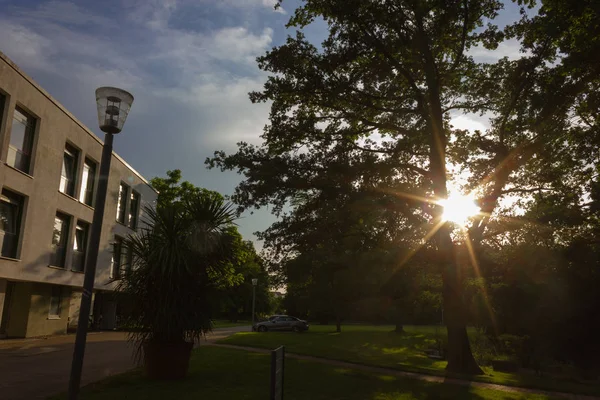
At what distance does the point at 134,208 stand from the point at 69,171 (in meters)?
9.94

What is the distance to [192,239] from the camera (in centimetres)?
1102

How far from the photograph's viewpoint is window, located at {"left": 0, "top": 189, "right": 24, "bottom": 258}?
1872 centimetres

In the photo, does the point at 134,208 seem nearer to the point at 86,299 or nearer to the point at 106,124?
the point at 106,124

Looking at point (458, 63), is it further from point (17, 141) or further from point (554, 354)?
point (17, 141)

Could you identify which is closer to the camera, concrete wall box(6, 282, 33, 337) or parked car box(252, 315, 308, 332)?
concrete wall box(6, 282, 33, 337)

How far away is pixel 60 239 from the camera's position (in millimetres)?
23359

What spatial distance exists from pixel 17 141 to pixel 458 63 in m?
17.4

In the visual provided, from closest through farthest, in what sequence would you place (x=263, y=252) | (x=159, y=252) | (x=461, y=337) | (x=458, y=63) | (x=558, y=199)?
(x=159, y=252) < (x=461, y=337) < (x=458, y=63) < (x=558, y=199) < (x=263, y=252)

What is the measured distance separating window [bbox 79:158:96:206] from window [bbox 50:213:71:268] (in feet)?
5.57

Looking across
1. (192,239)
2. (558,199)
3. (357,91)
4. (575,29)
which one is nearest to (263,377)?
(192,239)

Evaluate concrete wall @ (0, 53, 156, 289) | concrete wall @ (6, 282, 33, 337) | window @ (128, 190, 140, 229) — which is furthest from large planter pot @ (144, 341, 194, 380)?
window @ (128, 190, 140, 229)

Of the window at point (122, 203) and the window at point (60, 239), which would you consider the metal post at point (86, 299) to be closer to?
the window at point (60, 239)

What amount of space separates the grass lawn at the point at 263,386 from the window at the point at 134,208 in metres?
20.6

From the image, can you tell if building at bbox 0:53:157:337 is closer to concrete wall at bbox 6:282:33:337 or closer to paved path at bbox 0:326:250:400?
concrete wall at bbox 6:282:33:337
